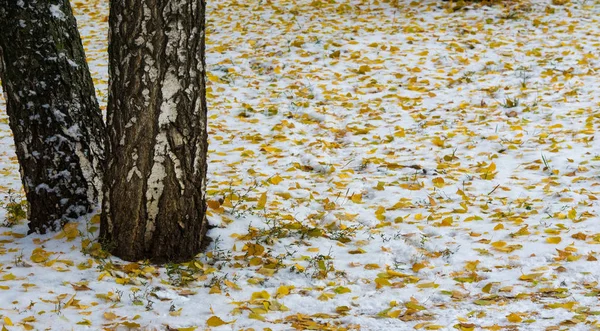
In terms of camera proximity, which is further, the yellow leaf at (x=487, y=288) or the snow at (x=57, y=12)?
the snow at (x=57, y=12)

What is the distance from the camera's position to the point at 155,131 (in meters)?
3.31

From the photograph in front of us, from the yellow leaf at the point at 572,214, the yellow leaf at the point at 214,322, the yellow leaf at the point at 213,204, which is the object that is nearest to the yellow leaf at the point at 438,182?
the yellow leaf at the point at 572,214

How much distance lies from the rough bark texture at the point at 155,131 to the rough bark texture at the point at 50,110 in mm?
392

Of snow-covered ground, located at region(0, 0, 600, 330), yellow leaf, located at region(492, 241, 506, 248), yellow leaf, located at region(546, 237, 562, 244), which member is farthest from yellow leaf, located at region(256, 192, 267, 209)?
yellow leaf, located at region(546, 237, 562, 244)

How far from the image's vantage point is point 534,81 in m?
7.23

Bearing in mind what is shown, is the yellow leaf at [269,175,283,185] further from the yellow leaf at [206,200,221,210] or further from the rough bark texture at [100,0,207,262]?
the rough bark texture at [100,0,207,262]

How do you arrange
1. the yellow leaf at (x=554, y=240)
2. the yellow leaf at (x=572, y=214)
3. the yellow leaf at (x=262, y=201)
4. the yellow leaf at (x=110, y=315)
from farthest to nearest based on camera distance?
the yellow leaf at (x=262, y=201) → the yellow leaf at (x=572, y=214) → the yellow leaf at (x=554, y=240) → the yellow leaf at (x=110, y=315)

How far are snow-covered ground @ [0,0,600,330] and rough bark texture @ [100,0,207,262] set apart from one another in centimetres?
19

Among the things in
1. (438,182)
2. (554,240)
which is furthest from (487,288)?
(438,182)

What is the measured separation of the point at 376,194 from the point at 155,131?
2.06 metres

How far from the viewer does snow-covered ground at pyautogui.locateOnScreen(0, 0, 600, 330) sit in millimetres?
3133

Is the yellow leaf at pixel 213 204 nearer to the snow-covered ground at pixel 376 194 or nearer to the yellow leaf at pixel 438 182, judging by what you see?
the snow-covered ground at pixel 376 194

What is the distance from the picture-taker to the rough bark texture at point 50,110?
3621mm

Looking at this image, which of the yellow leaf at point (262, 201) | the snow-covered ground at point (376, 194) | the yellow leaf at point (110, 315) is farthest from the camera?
the yellow leaf at point (262, 201)
